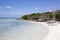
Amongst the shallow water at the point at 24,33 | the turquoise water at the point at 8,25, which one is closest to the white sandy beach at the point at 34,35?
the shallow water at the point at 24,33

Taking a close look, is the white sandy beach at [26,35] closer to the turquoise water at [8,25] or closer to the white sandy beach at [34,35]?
the white sandy beach at [34,35]

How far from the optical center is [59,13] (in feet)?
98.7

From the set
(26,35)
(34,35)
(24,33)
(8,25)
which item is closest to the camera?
(34,35)

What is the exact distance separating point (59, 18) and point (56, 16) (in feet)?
3.24

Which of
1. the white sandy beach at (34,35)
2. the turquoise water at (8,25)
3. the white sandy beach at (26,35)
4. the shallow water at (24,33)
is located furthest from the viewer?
the turquoise water at (8,25)

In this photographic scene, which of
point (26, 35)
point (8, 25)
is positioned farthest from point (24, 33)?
point (8, 25)

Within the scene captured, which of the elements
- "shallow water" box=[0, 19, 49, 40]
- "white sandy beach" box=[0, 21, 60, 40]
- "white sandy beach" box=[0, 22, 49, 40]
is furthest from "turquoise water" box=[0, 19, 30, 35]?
"white sandy beach" box=[0, 21, 60, 40]

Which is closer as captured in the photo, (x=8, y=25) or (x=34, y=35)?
(x=34, y=35)

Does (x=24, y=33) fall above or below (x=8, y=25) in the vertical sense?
above

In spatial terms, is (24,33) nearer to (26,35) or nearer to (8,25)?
(26,35)

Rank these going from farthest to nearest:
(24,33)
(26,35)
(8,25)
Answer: (8,25)
(24,33)
(26,35)

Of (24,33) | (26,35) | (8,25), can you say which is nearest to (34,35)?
(26,35)

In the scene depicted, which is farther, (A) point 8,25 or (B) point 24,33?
(A) point 8,25

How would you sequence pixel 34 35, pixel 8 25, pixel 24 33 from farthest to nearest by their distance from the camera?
pixel 8 25, pixel 24 33, pixel 34 35
